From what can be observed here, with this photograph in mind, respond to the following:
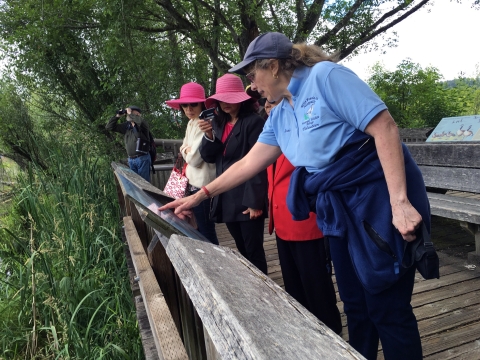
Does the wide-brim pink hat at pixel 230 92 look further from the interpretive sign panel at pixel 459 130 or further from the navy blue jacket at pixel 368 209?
the interpretive sign panel at pixel 459 130

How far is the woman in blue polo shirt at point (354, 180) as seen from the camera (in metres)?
1.34

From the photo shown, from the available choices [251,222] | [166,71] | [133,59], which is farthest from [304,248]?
[166,71]

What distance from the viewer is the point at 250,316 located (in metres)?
0.68

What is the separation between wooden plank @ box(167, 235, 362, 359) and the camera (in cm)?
59

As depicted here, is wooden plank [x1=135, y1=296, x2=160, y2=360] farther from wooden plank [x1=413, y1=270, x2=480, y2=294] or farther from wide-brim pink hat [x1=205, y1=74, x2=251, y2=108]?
wooden plank [x1=413, y1=270, x2=480, y2=294]

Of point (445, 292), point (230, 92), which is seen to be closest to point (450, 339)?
point (445, 292)

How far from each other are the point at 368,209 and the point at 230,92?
5.23 ft

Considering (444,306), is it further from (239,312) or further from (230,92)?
(239,312)

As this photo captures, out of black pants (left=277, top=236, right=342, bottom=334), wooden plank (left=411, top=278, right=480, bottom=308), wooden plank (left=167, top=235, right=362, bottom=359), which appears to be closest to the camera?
wooden plank (left=167, top=235, right=362, bottom=359)

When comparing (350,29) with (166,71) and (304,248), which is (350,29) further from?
(304,248)

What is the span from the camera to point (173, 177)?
337cm

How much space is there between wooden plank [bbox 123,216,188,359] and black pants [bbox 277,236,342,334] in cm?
75

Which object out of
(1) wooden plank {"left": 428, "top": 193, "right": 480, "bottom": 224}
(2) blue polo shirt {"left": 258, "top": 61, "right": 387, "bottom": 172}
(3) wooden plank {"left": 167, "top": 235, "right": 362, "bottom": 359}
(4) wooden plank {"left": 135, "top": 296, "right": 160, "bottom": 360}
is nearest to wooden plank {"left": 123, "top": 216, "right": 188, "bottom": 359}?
(4) wooden plank {"left": 135, "top": 296, "right": 160, "bottom": 360}

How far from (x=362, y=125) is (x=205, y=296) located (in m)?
0.84
